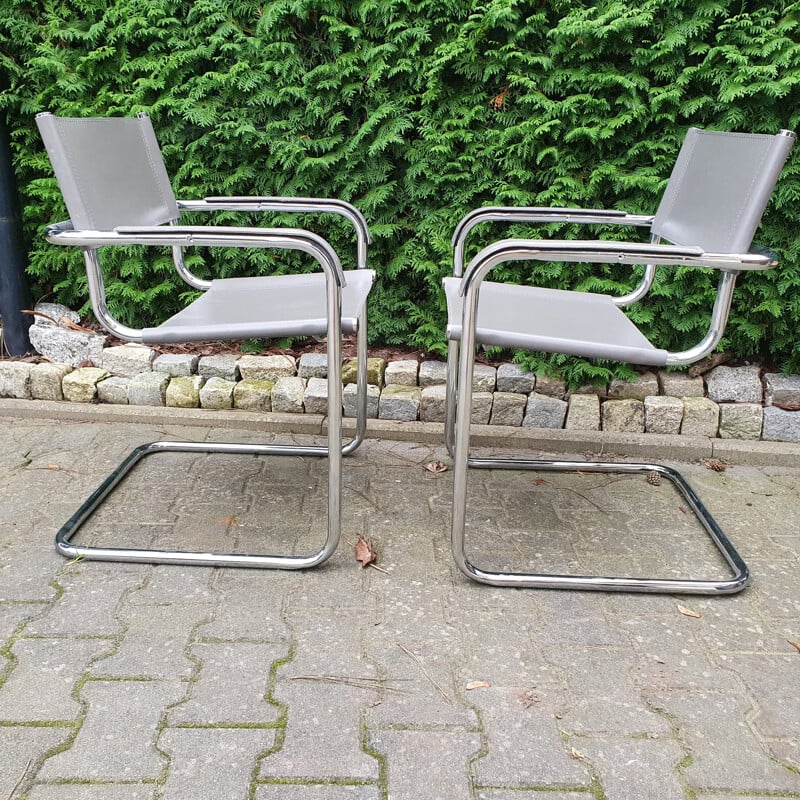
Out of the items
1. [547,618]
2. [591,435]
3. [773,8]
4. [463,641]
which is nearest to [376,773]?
[463,641]

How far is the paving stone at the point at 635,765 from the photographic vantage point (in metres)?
1.44

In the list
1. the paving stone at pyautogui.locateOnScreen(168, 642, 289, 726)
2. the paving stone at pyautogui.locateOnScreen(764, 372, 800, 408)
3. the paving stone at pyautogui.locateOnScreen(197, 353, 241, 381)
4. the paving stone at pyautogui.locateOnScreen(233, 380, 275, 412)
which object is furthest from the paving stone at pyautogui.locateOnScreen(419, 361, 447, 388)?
the paving stone at pyautogui.locateOnScreen(168, 642, 289, 726)

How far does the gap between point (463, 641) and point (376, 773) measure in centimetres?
45

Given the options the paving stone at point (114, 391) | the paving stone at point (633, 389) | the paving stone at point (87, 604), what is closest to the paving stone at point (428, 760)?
the paving stone at point (87, 604)

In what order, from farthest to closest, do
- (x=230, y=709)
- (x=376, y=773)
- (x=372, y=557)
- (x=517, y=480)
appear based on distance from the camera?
(x=517, y=480)
(x=372, y=557)
(x=230, y=709)
(x=376, y=773)

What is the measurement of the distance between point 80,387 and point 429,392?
1.41 meters

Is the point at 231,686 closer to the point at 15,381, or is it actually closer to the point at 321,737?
the point at 321,737

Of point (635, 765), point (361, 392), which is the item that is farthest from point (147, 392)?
point (635, 765)

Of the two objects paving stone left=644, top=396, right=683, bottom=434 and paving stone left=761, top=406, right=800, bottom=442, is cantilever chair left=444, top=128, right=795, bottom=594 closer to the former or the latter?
paving stone left=644, top=396, right=683, bottom=434

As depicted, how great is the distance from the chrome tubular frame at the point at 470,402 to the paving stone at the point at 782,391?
782 mm

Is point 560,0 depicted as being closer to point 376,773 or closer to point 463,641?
point 463,641

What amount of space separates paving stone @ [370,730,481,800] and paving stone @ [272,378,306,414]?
176cm

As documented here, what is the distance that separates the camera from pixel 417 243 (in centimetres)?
328

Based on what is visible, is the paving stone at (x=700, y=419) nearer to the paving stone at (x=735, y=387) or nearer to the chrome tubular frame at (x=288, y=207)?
the paving stone at (x=735, y=387)
